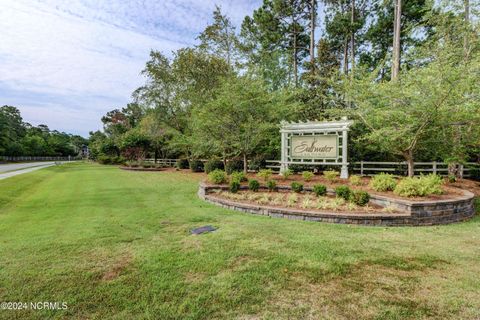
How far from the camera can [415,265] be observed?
3164 millimetres

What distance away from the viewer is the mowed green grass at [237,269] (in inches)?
90.0

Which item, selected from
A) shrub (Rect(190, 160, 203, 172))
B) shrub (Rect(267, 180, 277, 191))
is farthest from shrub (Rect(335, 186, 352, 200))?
shrub (Rect(190, 160, 203, 172))

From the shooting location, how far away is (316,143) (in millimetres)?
9750

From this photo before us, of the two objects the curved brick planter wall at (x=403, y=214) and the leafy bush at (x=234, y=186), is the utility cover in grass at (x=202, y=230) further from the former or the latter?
the leafy bush at (x=234, y=186)

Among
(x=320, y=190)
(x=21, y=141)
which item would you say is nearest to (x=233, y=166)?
(x=320, y=190)

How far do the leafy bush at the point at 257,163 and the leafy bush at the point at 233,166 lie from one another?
0.78m

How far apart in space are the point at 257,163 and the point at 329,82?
5.85m

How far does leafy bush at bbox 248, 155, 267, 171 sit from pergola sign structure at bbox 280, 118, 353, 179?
3.24 metres

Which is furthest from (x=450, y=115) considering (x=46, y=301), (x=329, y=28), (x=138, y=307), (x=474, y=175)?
(x=329, y=28)

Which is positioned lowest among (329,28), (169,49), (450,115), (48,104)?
(450,115)

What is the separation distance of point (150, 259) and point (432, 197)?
6263 mm

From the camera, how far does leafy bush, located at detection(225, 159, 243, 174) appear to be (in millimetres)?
13496

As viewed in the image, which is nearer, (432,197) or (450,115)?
(432,197)

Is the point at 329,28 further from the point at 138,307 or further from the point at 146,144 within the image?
the point at 138,307
